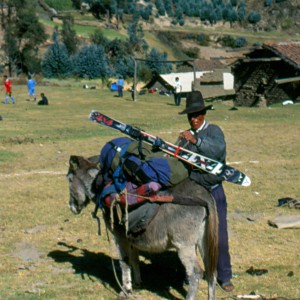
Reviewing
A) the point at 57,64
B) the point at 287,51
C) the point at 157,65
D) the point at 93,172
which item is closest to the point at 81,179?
the point at 93,172

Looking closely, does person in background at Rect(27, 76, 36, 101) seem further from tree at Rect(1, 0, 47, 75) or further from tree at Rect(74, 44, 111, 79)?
tree at Rect(1, 0, 47, 75)

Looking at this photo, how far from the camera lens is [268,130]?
86.3 ft

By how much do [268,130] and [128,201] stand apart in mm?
19662

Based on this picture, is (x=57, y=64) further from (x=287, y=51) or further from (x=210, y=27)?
(x=210, y=27)

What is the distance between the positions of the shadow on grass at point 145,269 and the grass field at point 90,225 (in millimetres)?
14

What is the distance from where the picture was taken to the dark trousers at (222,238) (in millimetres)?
7720

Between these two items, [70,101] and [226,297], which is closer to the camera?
[226,297]

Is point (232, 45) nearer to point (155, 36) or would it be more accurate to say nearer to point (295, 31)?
point (155, 36)

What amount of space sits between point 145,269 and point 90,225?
103 inches

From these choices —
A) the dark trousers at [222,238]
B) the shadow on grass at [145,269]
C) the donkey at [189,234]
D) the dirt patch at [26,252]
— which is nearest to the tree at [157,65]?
the dirt patch at [26,252]

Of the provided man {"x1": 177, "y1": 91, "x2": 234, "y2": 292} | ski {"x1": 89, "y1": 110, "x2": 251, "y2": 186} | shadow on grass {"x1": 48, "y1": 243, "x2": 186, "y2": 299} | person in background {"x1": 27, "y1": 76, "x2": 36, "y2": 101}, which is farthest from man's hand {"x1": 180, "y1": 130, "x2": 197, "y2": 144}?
person in background {"x1": 27, "y1": 76, "x2": 36, "y2": 101}

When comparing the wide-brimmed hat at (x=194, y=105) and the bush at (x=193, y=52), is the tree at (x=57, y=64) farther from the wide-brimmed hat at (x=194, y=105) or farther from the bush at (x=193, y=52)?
the wide-brimmed hat at (x=194, y=105)

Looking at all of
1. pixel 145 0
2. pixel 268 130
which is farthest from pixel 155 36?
pixel 268 130

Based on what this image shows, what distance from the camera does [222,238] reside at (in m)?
7.91
